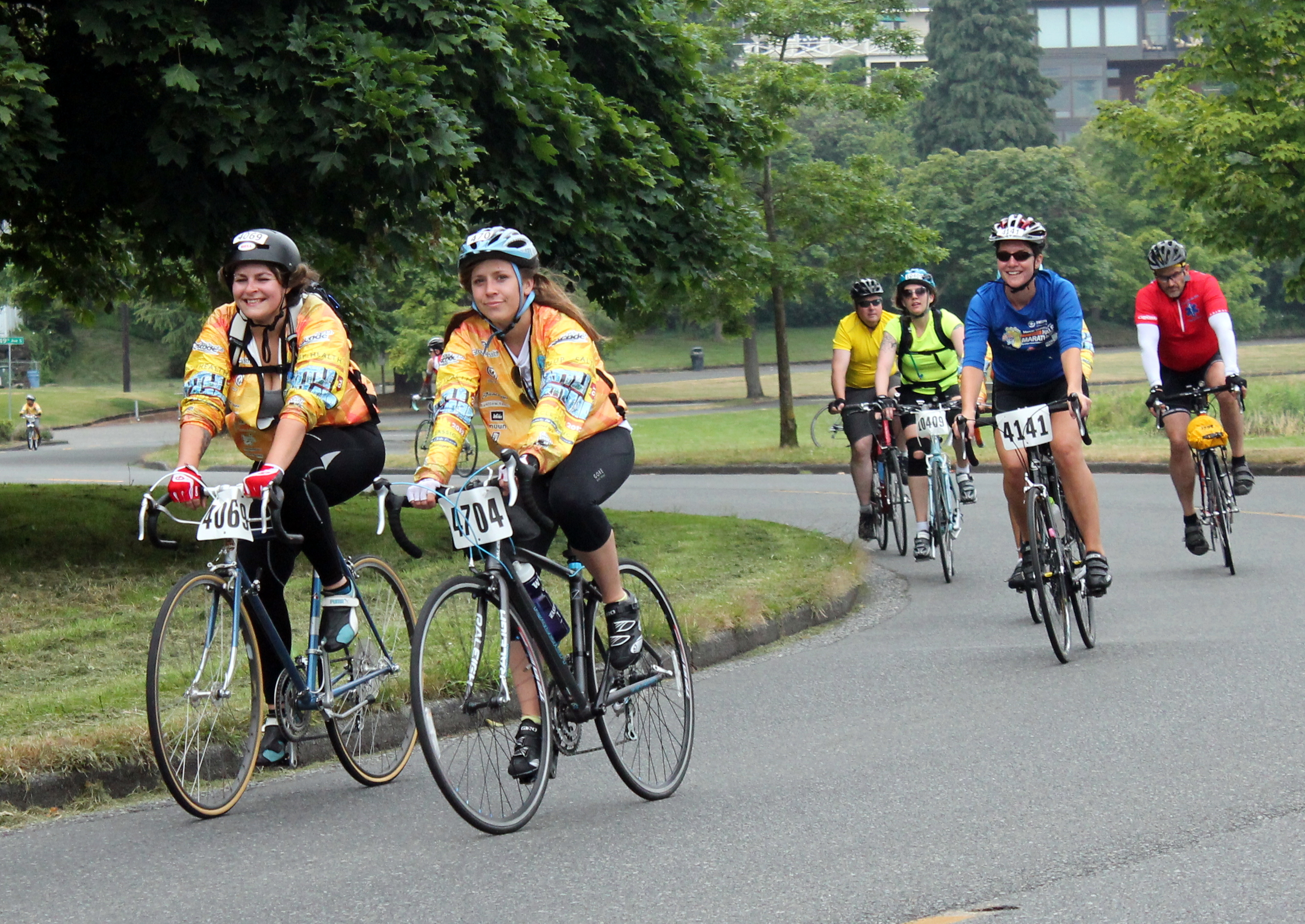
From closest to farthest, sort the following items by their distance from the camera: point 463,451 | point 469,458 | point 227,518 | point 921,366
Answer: point 227,518 < point 921,366 < point 463,451 < point 469,458

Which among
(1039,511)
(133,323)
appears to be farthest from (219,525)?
(133,323)

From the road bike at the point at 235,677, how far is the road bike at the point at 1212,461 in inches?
259

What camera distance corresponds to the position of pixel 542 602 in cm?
554

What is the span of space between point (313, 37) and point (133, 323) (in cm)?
7066

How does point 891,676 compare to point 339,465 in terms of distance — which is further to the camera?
point 891,676

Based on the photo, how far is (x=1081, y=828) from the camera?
5.08 metres

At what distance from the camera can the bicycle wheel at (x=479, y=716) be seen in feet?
17.0

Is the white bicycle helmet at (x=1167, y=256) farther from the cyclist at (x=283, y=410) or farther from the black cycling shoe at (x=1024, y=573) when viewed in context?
the cyclist at (x=283, y=410)

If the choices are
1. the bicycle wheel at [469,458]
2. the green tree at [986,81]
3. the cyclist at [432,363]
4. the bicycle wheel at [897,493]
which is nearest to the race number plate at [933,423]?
the bicycle wheel at [897,493]

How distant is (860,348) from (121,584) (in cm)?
588

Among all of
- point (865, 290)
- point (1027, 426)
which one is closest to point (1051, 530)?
point (1027, 426)

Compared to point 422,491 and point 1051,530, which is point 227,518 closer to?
point 422,491

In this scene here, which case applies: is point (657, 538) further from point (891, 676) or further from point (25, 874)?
point (25, 874)

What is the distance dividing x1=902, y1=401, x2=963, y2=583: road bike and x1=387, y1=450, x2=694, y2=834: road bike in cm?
638
